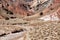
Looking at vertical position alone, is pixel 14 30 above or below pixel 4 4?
below

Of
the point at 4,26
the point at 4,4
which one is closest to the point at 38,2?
the point at 4,4

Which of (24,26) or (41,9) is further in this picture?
(41,9)

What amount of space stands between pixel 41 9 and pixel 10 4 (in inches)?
98.9

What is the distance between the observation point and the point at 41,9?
16922 millimetres

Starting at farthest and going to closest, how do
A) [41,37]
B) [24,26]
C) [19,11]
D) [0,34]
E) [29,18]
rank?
1. [19,11]
2. [29,18]
3. [24,26]
4. [0,34]
5. [41,37]

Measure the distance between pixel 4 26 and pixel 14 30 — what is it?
869 mm

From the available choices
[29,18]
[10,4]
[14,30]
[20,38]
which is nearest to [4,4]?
[10,4]

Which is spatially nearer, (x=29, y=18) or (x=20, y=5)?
(x=29, y=18)

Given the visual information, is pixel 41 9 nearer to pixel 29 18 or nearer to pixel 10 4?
pixel 29 18

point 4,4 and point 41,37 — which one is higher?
point 4,4

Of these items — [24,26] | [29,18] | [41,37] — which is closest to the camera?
[41,37]

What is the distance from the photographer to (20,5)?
17.4 meters

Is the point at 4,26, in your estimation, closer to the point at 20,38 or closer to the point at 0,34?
the point at 0,34

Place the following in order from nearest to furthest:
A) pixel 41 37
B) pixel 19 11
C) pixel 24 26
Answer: pixel 41 37
pixel 24 26
pixel 19 11
